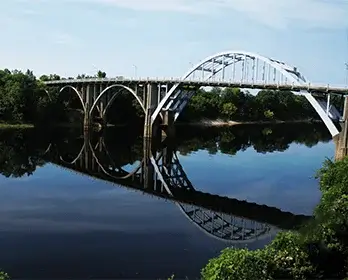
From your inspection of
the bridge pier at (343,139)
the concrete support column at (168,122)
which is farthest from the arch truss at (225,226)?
the concrete support column at (168,122)

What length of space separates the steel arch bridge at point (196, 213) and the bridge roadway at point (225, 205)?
0.37m

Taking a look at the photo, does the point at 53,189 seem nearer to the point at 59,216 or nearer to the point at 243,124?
the point at 59,216

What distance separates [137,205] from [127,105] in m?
45.9

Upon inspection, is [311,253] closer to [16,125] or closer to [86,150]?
[86,150]

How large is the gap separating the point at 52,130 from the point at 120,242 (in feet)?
138

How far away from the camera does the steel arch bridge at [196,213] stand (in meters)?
17.1

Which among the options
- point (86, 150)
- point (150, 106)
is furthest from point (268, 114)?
point (86, 150)

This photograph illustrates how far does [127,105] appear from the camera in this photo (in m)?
66.5

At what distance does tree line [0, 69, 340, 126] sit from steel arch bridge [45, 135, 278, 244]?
54.2ft

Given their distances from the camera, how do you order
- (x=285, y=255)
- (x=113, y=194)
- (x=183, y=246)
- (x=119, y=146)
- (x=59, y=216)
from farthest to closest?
(x=119, y=146)
(x=113, y=194)
(x=59, y=216)
(x=183, y=246)
(x=285, y=255)

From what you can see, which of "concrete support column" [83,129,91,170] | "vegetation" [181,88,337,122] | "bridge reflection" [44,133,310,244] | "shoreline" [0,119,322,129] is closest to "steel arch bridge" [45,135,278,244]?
"bridge reflection" [44,133,310,244]

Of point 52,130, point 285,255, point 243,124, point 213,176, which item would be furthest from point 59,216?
point 243,124

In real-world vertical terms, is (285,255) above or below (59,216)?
above

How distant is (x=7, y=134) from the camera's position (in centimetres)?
4653
